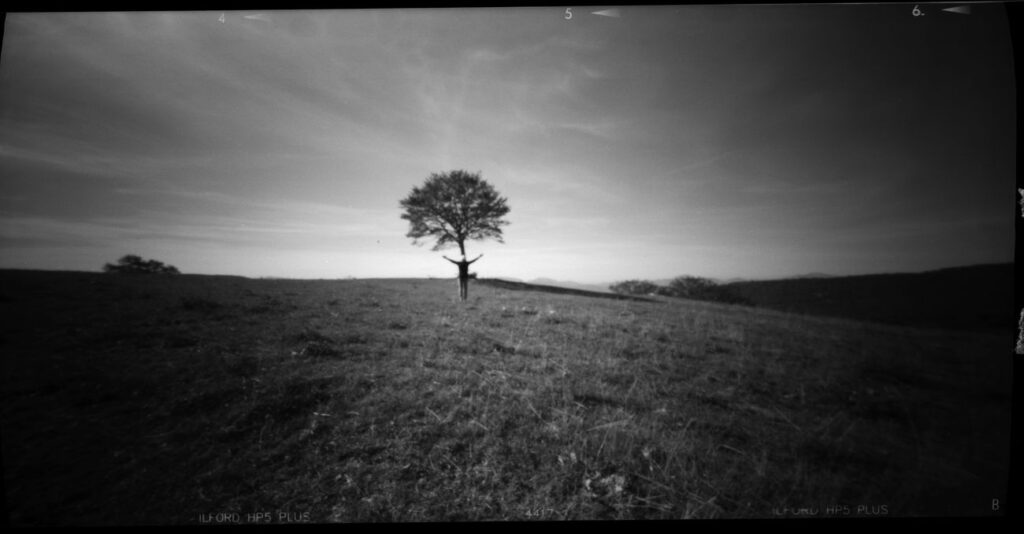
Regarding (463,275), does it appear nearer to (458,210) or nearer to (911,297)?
(458,210)

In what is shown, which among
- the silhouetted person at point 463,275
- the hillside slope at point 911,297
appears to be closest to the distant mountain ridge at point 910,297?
the hillside slope at point 911,297

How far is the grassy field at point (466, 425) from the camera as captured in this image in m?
2.99

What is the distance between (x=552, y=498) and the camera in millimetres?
2932

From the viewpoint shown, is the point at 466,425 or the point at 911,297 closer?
the point at 466,425

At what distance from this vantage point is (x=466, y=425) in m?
3.65

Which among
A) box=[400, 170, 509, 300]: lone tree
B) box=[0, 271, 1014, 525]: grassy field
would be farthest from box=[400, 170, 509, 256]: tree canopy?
box=[0, 271, 1014, 525]: grassy field

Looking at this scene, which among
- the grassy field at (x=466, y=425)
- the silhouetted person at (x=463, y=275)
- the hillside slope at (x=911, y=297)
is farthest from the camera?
the silhouetted person at (x=463, y=275)

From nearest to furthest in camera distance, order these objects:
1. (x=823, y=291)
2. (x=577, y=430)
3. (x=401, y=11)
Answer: (x=577, y=430)
(x=401, y=11)
(x=823, y=291)

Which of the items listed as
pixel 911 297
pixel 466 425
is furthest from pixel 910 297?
pixel 466 425

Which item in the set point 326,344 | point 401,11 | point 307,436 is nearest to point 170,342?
point 326,344

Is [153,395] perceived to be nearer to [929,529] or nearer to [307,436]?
[307,436]

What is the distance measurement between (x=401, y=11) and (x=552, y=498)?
6.91 meters

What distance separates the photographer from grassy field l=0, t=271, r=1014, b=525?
9.82 feet

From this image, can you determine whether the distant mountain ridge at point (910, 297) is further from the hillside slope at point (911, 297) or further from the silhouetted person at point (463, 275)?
the silhouetted person at point (463, 275)
